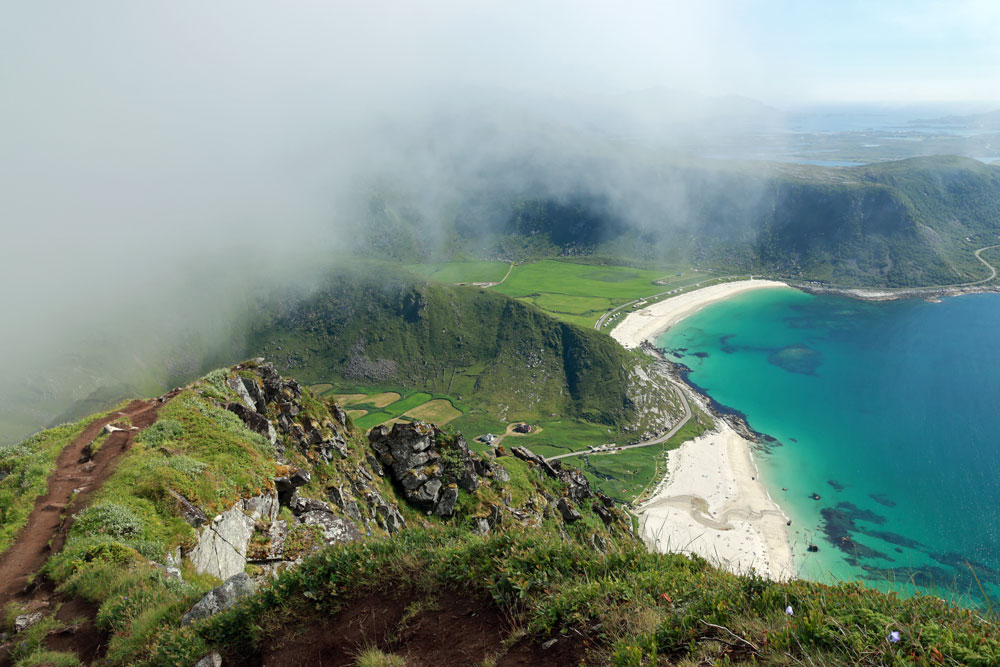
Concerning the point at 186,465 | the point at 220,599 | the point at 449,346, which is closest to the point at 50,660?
the point at 220,599

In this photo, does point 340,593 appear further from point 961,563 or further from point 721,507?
point 961,563

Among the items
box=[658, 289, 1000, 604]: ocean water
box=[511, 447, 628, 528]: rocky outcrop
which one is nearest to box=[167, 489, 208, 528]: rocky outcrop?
box=[511, 447, 628, 528]: rocky outcrop

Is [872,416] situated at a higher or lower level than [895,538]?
higher

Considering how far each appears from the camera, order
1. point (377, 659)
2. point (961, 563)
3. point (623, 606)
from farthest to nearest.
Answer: point (961, 563) < point (623, 606) < point (377, 659)

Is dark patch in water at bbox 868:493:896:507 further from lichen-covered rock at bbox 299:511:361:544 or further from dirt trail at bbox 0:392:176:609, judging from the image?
dirt trail at bbox 0:392:176:609

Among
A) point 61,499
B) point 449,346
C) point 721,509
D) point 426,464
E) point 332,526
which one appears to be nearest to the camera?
point 61,499

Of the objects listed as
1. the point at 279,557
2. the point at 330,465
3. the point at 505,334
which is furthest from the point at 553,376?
the point at 279,557

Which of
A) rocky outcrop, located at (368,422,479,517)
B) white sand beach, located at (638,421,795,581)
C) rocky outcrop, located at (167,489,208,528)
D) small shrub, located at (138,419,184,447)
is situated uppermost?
small shrub, located at (138,419,184,447)
